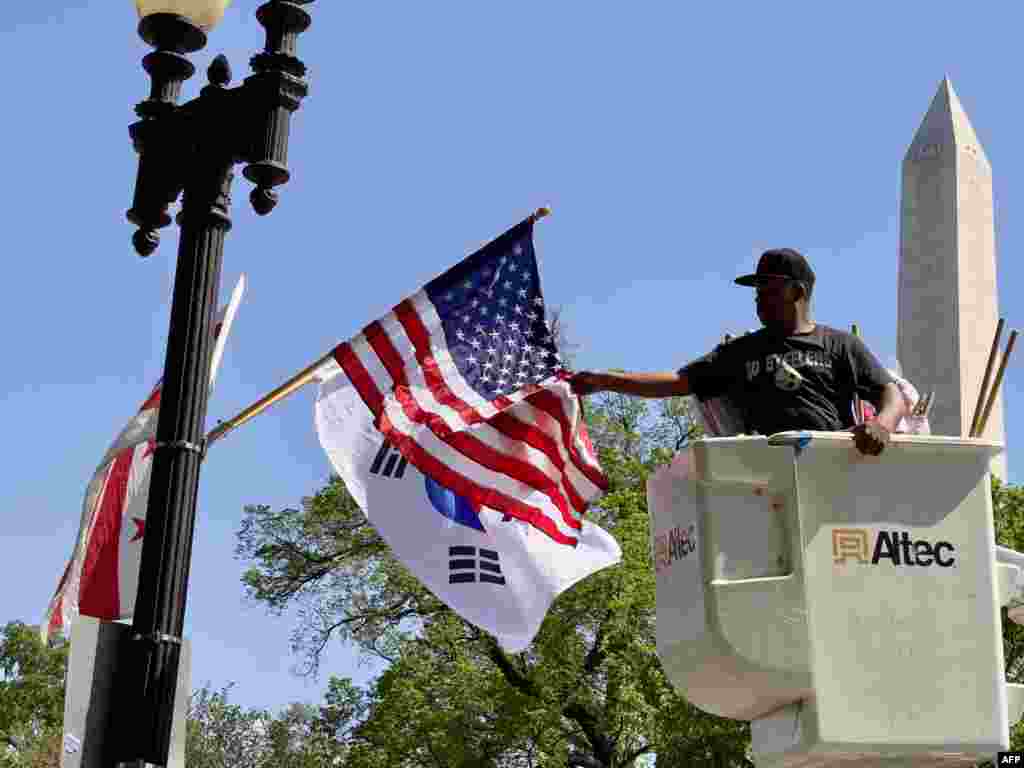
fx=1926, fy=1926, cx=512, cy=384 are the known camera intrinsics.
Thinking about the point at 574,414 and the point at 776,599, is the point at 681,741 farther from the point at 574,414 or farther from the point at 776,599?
the point at 776,599

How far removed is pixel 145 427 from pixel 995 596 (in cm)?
500

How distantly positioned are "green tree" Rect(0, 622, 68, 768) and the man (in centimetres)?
5937

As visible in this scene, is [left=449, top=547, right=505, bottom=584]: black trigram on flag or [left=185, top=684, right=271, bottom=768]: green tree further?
[left=185, top=684, right=271, bottom=768]: green tree

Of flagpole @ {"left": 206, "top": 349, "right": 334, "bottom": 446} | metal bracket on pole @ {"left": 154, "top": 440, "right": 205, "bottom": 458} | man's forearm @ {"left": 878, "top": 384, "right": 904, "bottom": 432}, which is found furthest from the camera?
flagpole @ {"left": 206, "top": 349, "right": 334, "bottom": 446}

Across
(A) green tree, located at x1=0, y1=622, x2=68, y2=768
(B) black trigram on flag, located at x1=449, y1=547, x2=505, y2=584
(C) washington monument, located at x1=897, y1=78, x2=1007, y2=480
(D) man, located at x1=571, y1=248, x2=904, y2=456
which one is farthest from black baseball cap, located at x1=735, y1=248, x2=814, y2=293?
(A) green tree, located at x1=0, y1=622, x2=68, y2=768

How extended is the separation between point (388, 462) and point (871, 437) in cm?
425

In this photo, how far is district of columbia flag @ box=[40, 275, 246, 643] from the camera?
8.27 meters

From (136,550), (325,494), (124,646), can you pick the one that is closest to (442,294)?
(136,550)

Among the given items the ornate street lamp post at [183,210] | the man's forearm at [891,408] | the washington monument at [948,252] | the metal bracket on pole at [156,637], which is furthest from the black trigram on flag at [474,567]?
the washington monument at [948,252]

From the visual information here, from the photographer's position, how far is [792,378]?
4852 millimetres

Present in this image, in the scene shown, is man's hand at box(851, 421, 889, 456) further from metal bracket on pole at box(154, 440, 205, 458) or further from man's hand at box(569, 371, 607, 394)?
metal bracket on pole at box(154, 440, 205, 458)

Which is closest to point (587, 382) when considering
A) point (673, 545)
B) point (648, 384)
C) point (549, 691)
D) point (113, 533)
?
point (648, 384)

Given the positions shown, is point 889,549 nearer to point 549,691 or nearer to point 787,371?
point 787,371

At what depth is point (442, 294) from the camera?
29.1 ft
